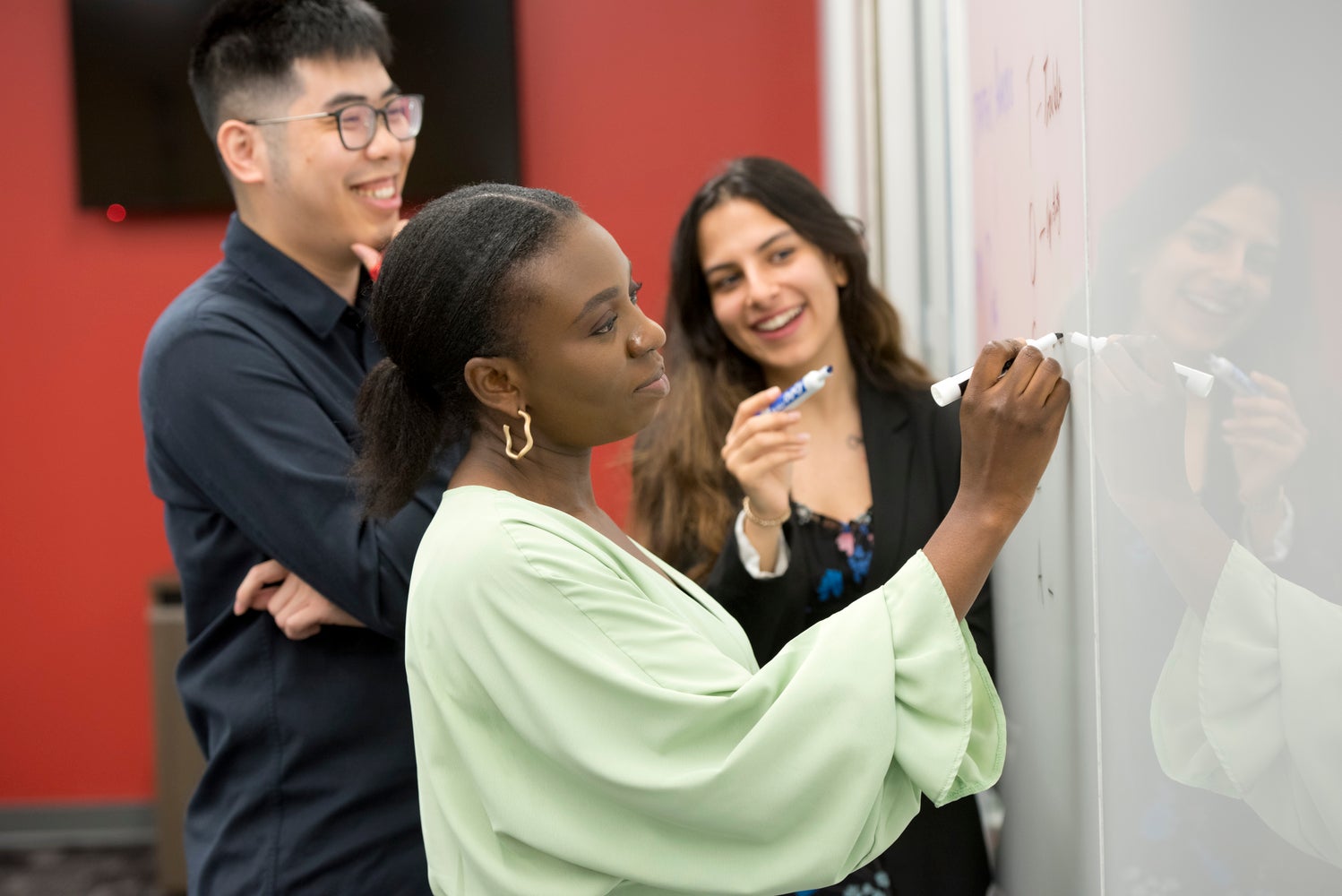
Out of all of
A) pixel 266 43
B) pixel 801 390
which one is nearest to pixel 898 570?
pixel 801 390

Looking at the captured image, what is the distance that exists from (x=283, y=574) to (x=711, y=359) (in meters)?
0.71

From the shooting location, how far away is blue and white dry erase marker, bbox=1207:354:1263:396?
770 millimetres

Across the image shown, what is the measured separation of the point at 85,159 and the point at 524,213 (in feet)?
9.35

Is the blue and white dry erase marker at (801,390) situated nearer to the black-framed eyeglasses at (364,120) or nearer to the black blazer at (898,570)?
the black blazer at (898,570)

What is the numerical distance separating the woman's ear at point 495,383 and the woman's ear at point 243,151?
2.01 feet

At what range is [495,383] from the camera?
3.25 feet

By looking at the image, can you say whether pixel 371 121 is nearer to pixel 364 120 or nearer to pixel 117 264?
pixel 364 120

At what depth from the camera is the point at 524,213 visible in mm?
976

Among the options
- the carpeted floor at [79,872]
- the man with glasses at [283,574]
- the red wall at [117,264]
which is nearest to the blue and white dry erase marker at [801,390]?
the man with glasses at [283,574]

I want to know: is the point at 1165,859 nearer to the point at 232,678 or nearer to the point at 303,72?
the point at 232,678

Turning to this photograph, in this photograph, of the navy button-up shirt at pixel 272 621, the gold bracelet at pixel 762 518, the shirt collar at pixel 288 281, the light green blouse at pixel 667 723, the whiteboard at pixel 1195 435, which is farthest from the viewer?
the gold bracelet at pixel 762 518

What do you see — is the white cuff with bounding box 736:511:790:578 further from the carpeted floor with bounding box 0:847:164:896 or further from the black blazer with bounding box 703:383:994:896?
the carpeted floor with bounding box 0:847:164:896

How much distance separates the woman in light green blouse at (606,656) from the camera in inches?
34.0

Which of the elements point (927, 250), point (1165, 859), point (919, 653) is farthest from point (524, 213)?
point (927, 250)
